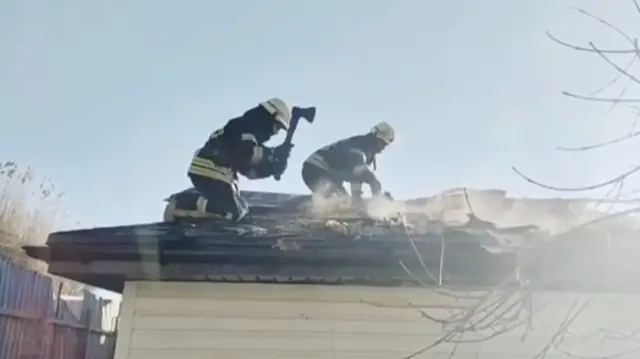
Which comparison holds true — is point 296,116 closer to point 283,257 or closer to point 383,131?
point 383,131

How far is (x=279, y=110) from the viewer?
19.5 feet

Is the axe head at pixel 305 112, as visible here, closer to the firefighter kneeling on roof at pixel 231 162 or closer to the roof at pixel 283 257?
the firefighter kneeling on roof at pixel 231 162

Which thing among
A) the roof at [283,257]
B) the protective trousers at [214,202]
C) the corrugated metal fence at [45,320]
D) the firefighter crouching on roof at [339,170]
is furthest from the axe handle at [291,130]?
the corrugated metal fence at [45,320]

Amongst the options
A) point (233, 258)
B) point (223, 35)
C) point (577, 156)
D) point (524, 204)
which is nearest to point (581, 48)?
point (577, 156)

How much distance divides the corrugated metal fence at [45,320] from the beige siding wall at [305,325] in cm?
234

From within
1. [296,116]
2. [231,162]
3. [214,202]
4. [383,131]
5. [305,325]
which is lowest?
[305,325]

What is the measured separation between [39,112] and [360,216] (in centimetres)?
633

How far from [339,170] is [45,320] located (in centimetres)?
348

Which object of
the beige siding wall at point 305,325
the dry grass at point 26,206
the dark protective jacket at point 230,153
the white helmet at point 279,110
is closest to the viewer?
the beige siding wall at point 305,325

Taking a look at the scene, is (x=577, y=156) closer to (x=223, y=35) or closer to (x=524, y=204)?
(x=524, y=204)

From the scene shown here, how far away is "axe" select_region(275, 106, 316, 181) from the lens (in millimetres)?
6273

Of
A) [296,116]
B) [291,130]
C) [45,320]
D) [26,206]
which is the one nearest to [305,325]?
[291,130]

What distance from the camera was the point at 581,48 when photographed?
Answer: 2.76 metres

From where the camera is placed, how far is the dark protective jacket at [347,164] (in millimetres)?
6723
